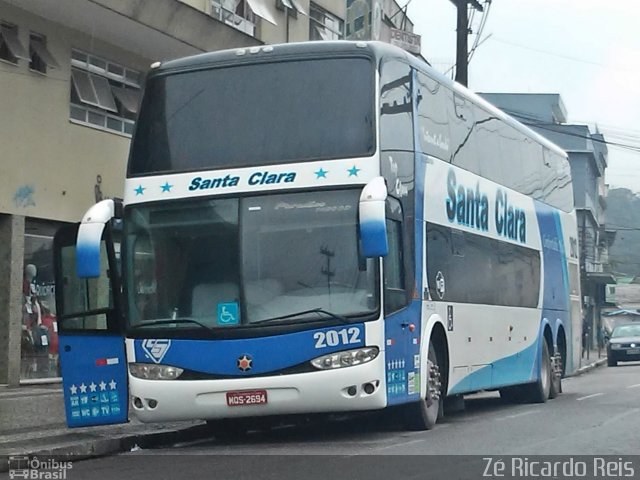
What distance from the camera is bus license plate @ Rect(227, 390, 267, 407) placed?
1164cm

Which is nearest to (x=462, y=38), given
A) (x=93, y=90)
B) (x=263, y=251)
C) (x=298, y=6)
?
(x=298, y=6)

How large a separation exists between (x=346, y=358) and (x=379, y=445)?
985 millimetres

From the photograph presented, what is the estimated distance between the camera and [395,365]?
40.0ft

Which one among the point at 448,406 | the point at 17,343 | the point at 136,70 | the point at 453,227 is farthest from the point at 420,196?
the point at 136,70

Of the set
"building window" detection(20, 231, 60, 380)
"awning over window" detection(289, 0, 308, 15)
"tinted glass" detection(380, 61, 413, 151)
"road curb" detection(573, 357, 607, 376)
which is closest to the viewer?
"tinted glass" detection(380, 61, 413, 151)

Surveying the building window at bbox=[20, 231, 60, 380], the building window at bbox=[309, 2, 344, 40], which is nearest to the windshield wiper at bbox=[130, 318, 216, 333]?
the building window at bbox=[20, 231, 60, 380]

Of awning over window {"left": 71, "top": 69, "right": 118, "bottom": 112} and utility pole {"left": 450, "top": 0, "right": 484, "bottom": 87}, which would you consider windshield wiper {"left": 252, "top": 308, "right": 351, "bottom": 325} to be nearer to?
awning over window {"left": 71, "top": 69, "right": 118, "bottom": 112}

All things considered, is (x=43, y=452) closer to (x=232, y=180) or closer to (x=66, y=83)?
(x=232, y=180)

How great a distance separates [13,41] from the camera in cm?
1841

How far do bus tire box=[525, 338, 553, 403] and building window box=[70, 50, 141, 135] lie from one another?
800 cm

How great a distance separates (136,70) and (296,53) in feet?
32.9

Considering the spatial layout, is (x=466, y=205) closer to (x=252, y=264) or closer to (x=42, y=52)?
(x=252, y=264)

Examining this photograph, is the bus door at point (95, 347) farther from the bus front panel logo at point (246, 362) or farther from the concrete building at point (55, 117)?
the concrete building at point (55, 117)

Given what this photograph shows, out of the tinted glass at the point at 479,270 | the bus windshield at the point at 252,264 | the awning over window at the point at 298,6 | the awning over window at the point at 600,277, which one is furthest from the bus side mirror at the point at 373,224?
the awning over window at the point at 600,277
